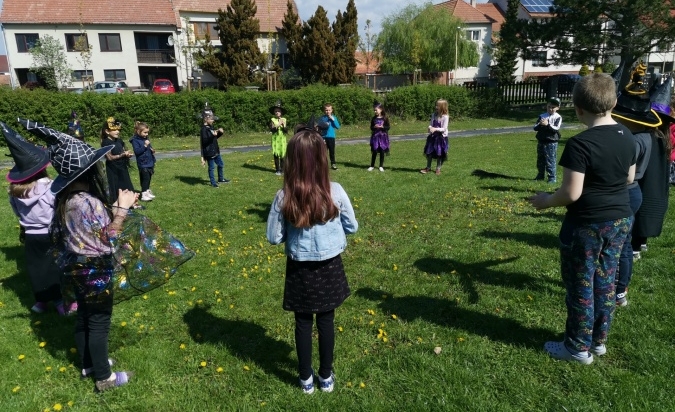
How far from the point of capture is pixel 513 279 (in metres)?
5.52

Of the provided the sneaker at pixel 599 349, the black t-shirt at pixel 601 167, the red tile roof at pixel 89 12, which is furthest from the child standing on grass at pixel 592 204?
the red tile roof at pixel 89 12

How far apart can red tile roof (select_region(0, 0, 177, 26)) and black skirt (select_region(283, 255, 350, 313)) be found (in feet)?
150

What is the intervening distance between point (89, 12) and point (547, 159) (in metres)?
44.7

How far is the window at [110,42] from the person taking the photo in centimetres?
4297

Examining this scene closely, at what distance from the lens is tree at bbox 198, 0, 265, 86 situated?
37.4 meters

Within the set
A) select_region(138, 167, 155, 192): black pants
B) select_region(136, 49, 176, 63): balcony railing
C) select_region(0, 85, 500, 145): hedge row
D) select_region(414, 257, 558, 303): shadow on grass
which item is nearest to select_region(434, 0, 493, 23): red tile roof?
select_region(136, 49, 176, 63): balcony railing

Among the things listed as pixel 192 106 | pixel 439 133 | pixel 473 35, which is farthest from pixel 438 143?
pixel 473 35

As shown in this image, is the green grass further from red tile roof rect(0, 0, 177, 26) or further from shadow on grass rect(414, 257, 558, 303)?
red tile roof rect(0, 0, 177, 26)

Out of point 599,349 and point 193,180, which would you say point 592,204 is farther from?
point 193,180

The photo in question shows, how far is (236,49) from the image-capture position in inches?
1490

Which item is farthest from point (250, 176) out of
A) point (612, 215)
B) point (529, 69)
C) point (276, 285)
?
point (529, 69)

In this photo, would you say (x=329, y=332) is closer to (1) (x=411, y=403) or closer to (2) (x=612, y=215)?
(1) (x=411, y=403)

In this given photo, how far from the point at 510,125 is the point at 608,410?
22.8m

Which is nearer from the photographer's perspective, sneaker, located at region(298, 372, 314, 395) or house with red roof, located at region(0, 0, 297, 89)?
sneaker, located at region(298, 372, 314, 395)
